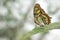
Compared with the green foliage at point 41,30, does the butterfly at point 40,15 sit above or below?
above

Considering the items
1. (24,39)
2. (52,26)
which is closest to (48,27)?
(52,26)

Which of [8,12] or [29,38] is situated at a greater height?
[8,12]

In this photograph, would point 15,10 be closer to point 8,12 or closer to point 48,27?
point 8,12

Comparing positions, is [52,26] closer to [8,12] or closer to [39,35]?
[39,35]

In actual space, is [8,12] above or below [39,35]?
above

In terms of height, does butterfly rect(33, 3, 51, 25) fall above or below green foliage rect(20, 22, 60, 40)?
above

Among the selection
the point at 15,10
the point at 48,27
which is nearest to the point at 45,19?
the point at 48,27
